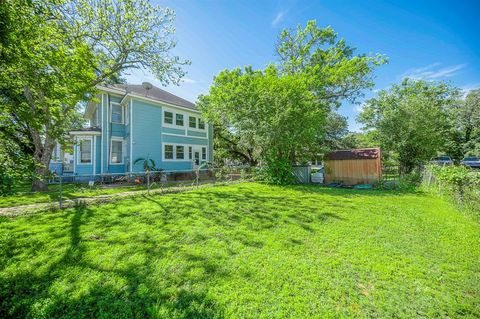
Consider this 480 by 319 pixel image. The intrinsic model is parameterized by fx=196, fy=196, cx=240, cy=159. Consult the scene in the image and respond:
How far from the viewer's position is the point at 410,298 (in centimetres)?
263

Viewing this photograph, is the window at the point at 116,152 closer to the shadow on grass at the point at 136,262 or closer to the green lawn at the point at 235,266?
the shadow on grass at the point at 136,262

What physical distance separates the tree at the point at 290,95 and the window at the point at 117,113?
21.1ft

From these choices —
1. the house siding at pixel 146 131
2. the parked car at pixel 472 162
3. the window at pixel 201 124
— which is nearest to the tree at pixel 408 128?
the parked car at pixel 472 162

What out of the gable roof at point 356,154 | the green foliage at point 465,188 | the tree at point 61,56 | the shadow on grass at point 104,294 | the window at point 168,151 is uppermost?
the tree at point 61,56

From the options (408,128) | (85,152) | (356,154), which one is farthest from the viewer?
(85,152)

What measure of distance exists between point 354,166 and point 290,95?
22.8ft

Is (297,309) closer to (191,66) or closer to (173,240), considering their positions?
(173,240)

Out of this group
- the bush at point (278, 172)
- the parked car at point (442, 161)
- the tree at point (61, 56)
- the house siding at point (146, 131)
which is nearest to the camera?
the tree at point (61, 56)

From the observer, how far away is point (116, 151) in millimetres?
15047

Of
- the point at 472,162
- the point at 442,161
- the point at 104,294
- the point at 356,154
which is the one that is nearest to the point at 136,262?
the point at 104,294

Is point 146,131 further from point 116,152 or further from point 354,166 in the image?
point 354,166

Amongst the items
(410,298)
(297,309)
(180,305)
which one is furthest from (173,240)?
(410,298)

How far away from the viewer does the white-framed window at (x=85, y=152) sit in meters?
14.1

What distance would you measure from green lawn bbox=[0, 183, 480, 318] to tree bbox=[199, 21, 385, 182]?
7362 mm
